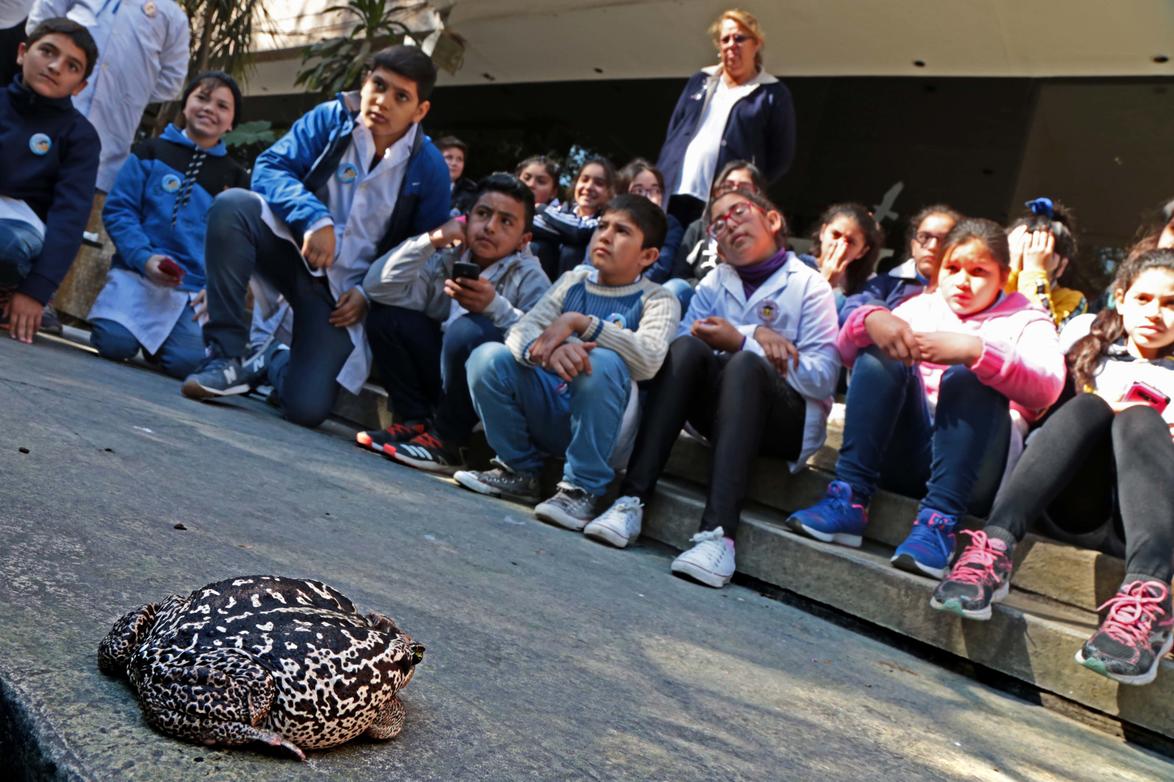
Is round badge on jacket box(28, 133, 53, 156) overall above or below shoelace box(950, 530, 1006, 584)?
above

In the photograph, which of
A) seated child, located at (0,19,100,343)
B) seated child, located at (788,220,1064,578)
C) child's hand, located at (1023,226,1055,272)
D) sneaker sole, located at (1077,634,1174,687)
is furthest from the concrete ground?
child's hand, located at (1023,226,1055,272)

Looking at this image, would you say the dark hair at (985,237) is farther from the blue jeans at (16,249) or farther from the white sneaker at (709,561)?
the blue jeans at (16,249)

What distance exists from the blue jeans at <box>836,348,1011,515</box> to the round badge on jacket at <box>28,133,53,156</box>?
4.00 meters

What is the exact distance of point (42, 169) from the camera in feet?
16.9

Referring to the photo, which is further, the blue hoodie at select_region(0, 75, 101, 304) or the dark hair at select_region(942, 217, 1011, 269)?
the blue hoodie at select_region(0, 75, 101, 304)

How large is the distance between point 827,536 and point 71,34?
Result: 4.31 m

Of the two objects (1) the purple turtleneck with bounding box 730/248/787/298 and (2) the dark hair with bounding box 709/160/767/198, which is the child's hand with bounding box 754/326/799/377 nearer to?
(1) the purple turtleneck with bounding box 730/248/787/298

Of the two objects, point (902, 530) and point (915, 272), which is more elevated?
point (915, 272)

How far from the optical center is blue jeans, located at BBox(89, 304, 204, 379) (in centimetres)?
553

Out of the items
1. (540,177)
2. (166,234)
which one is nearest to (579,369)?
(540,177)

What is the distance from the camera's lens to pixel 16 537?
2.05 meters

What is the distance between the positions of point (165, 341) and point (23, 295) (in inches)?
34.3

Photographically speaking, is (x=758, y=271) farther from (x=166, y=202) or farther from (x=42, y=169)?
(x=42, y=169)

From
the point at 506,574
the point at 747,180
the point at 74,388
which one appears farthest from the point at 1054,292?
the point at 74,388
